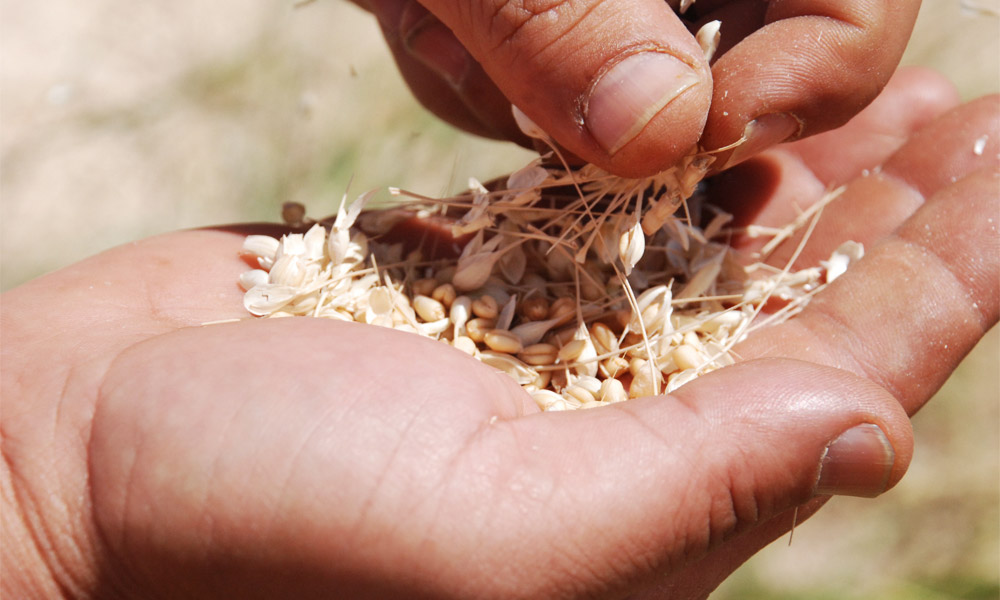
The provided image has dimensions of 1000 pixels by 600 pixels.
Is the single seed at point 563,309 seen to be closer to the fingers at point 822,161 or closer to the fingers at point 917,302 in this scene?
the fingers at point 917,302

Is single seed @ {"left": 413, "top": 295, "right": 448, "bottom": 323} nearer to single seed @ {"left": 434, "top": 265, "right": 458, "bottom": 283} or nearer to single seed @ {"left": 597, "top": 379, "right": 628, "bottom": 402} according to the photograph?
single seed @ {"left": 434, "top": 265, "right": 458, "bottom": 283}

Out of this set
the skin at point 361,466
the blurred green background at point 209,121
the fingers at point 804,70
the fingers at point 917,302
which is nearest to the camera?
the skin at point 361,466

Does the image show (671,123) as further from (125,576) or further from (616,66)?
(125,576)

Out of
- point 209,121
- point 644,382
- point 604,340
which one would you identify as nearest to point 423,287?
point 604,340

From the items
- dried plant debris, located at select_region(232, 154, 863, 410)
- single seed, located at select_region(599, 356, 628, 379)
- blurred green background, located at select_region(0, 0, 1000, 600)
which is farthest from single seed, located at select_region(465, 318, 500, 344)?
blurred green background, located at select_region(0, 0, 1000, 600)

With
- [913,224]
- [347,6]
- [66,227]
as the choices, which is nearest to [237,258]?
[913,224]

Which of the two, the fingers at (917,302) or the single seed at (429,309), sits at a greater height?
the single seed at (429,309)

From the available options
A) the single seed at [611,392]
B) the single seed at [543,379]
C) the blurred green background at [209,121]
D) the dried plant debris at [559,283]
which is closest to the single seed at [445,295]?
the dried plant debris at [559,283]
